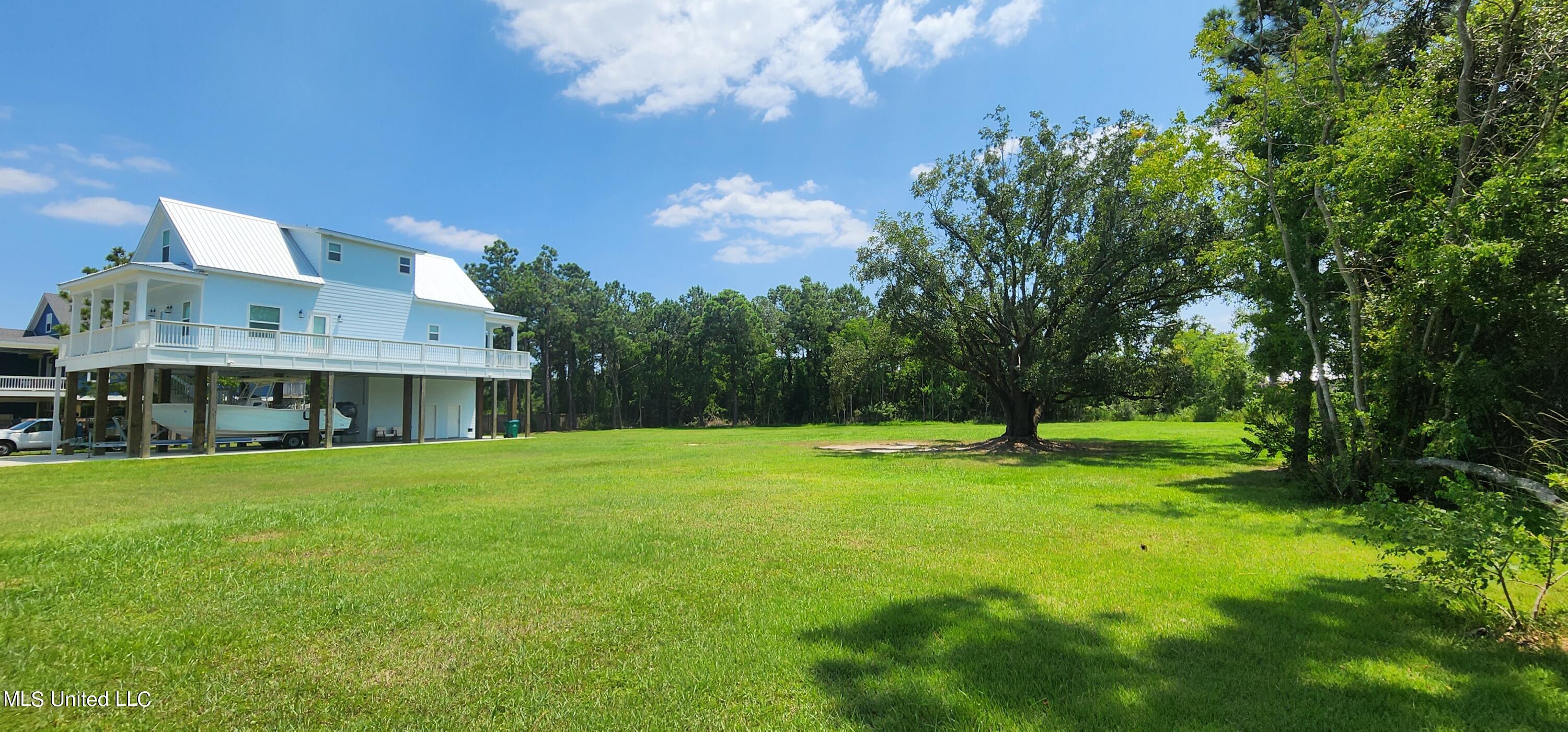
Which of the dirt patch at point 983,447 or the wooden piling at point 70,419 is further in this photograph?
the wooden piling at point 70,419

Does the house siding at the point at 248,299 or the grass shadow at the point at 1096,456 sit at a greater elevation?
the house siding at the point at 248,299

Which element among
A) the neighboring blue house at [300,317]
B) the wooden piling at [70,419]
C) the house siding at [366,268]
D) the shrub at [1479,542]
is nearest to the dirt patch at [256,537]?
the shrub at [1479,542]

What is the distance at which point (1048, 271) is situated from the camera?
61.3 feet

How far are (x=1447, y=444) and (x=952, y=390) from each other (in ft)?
133

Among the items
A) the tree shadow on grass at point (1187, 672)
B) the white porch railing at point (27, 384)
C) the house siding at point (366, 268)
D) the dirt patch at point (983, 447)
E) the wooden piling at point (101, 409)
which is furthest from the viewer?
the white porch railing at point (27, 384)

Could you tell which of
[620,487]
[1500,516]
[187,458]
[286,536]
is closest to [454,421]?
[187,458]

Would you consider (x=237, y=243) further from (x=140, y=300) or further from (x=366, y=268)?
(x=140, y=300)

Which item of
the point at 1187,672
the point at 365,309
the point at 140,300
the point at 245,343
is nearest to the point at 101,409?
the point at 140,300

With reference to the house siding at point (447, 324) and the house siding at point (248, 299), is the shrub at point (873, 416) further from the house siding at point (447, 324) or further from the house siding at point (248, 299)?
the house siding at point (248, 299)

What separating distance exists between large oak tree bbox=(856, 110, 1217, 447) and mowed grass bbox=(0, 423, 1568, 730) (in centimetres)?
1069

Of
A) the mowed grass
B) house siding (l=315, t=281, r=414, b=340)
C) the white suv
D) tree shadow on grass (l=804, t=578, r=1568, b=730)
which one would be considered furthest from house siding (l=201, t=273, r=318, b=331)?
tree shadow on grass (l=804, t=578, r=1568, b=730)

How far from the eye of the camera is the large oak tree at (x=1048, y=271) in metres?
18.3

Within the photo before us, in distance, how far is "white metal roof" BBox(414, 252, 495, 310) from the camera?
2828 cm

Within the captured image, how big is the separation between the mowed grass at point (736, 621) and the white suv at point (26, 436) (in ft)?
61.3
